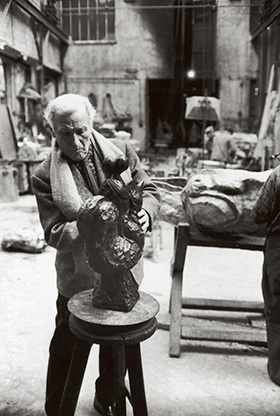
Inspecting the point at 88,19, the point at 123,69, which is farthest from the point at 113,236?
the point at 123,69


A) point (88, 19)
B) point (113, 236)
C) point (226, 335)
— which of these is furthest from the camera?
point (88, 19)

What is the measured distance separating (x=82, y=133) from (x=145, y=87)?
11.9 meters

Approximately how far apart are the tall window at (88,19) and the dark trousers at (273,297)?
3404 mm

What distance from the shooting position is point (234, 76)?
464 inches

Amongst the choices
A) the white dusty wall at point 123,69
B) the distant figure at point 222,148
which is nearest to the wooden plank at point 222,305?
the distant figure at point 222,148

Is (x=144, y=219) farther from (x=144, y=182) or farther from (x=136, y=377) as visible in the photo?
(x=136, y=377)

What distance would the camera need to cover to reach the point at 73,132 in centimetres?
200

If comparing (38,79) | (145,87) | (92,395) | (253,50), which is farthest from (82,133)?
(145,87)

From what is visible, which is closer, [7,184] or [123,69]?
[7,184]

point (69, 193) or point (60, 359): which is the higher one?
point (69, 193)

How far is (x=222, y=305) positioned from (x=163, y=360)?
0.82 metres

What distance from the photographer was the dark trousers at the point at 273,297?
2.77m

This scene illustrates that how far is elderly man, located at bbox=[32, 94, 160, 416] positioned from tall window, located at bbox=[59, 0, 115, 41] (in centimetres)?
331

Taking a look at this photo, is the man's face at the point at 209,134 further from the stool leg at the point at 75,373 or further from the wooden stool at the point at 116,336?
the stool leg at the point at 75,373
